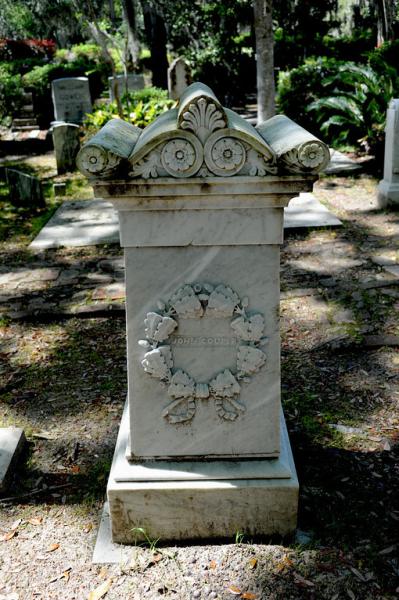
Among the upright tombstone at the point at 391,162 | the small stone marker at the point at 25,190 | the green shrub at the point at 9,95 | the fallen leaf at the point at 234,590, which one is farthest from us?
the green shrub at the point at 9,95

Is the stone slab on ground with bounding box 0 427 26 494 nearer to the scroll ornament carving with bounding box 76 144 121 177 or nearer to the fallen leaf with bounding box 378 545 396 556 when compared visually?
the scroll ornament carving with bounding box 76 144 121 177

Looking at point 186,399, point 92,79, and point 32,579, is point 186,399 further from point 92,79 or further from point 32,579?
point 92,79

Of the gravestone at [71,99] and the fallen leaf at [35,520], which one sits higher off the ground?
the gravestone at [71,99]

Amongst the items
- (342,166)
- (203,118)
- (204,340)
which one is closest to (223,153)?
(203,118)

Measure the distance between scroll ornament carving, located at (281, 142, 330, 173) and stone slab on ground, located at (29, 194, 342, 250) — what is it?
498 cm

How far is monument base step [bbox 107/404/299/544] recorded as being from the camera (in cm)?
260

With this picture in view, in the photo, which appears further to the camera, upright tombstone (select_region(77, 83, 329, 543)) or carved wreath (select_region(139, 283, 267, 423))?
carved wreath (select_region(139, 283, 267, 423))

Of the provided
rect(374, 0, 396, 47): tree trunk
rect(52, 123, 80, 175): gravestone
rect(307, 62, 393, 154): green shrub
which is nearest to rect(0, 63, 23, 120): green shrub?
rect(52, 123, 80, 175): gravestone

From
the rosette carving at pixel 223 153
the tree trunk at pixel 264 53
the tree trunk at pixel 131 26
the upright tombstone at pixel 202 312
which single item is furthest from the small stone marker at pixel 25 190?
the tree trunk at pixel 131 26

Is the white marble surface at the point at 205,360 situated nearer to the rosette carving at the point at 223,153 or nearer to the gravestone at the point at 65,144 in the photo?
the rosette carving at the point at 223,153

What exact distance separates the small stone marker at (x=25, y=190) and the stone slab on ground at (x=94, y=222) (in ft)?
1.40

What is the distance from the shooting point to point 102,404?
12.6ft

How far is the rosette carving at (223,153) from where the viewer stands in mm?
2191

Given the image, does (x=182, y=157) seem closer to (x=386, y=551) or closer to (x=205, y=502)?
(x=205, y=502)
